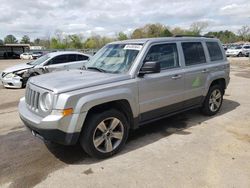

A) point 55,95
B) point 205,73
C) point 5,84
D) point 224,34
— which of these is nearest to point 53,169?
point 55,95

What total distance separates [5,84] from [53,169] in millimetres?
8223

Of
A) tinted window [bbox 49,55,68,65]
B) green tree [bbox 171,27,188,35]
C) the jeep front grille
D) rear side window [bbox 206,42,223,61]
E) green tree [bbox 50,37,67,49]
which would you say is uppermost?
green tree [bbox 171,27,188,35]

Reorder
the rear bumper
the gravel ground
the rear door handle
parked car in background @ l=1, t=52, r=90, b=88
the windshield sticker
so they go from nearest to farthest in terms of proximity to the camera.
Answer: the gravel ground → the rear bumper → the windshield sticker → the rear door handle → parked car in background @ l=1, t=52, r=90, b=88

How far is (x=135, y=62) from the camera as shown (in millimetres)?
4344

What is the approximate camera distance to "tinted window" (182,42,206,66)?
528 centimetres

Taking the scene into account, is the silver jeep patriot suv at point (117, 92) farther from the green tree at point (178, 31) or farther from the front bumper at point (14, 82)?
the green tree at point (178, 31)

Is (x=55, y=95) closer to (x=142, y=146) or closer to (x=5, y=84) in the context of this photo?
(x=142, y=146)

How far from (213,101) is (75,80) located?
3704 millimetres

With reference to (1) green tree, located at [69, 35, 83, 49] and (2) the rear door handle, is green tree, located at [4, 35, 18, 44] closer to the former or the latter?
(1) green tree, located at [69, 35, 83, 49]

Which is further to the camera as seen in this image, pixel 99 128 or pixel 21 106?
pixel 21 106

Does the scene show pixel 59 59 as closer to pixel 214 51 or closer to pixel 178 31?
pixel 214 51

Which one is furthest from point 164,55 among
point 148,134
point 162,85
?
point 148,134

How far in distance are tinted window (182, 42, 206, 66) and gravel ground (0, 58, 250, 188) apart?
136 centimetres

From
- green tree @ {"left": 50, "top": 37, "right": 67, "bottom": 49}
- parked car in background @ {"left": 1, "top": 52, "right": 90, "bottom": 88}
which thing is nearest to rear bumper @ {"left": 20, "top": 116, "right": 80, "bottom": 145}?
parked car in background @ {"left": 1, "top": 52, "right": 90, "bottom": 88}
